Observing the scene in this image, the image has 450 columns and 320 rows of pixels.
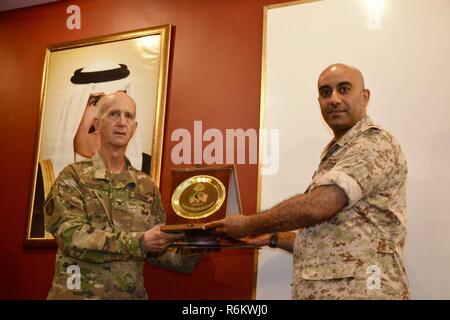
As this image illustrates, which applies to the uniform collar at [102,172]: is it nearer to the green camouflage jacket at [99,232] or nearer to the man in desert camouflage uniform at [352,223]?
the green camouflage jacket at [99,232]

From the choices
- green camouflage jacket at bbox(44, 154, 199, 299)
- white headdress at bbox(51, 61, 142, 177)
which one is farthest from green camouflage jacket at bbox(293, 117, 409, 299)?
white headdress at bbox(51, 61, 142, 177)

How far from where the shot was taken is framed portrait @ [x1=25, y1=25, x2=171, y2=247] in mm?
3461

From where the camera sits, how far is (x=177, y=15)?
3645mm

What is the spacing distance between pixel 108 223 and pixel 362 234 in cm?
126

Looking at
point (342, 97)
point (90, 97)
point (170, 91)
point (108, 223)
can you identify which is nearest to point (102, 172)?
point (108, 223)

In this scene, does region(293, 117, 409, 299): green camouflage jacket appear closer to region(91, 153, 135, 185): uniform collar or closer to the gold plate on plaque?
the gold plate on plaque

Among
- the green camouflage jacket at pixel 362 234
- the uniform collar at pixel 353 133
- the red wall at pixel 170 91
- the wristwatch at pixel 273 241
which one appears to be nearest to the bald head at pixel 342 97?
the uniform collar at pixel 353 133

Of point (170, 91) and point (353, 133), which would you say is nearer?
point (353, 133)

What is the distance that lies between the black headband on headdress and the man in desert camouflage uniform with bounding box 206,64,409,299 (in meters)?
1.69

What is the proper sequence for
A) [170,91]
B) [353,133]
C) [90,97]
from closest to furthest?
[353,133] → [170,91] → [90,97]

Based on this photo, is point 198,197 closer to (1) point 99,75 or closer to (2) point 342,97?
(2) point 342,97

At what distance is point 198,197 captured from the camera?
8.60ft

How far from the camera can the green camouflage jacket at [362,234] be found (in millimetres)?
2150

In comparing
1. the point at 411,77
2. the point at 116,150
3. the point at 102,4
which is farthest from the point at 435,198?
the point at 102,4
